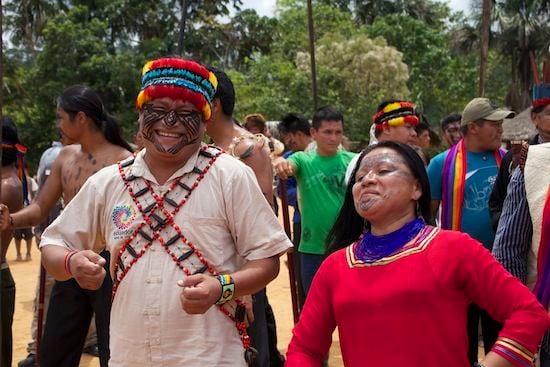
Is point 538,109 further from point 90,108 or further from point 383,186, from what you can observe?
point 90,108

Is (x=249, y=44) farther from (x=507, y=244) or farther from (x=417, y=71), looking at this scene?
(x=507, y=244)

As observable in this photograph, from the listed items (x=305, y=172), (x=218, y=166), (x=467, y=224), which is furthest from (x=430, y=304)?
(x=305, y=172)

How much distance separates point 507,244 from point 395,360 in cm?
109

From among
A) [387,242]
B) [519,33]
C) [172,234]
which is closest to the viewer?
[387,242]

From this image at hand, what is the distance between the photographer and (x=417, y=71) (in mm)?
41750

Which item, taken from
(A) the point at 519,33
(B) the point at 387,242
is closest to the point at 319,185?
(B) the point at 387,242

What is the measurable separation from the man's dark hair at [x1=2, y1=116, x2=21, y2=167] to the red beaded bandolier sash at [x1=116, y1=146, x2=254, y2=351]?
110 inches

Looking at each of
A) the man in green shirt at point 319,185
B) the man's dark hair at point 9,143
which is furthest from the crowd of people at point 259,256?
the man's dark hair at point 9,143

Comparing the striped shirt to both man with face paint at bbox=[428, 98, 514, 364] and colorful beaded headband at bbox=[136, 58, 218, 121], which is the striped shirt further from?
man with face paint at bbox=[428, 98, 514, 364]

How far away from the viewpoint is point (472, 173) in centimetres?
545

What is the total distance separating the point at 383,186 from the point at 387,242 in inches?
7.9

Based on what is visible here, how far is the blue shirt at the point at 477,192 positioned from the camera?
5336 millimetres

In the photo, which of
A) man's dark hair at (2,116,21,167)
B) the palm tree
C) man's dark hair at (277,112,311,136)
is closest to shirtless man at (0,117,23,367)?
man's dark hair at (2,116,21,167)

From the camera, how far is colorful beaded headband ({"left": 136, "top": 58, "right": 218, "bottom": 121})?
3.06 m
